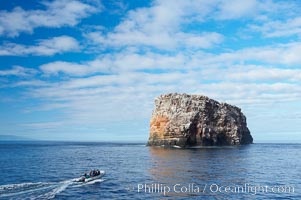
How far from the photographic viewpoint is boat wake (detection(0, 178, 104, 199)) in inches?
1644

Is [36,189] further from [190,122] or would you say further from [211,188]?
[190,122]

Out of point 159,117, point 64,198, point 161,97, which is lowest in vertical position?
point 64,198

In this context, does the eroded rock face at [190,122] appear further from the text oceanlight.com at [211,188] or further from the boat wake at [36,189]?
the boat wake at [36,189]

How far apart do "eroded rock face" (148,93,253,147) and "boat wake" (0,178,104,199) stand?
90095 mm

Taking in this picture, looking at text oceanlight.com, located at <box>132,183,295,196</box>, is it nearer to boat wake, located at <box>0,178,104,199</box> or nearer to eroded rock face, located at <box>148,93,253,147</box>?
boat wake, located at <box>0,178,104,199</box>

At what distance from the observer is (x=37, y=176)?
59406 mm

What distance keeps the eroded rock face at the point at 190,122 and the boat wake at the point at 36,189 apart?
9009 centimetres

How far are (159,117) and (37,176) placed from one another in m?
92.5

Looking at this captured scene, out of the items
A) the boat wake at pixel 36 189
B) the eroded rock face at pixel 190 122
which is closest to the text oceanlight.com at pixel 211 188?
the boat wake at pixel 36 189

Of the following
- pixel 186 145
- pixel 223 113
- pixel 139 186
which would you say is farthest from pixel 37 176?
pixel 223 113

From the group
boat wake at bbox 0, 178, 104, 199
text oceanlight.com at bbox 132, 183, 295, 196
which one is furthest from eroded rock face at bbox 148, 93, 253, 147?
boat wake at bbox 0, 178, 104, 199

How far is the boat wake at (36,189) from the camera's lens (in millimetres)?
41750

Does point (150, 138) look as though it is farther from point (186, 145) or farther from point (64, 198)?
point (64, 198)

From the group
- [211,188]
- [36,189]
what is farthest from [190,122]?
[36,189]
